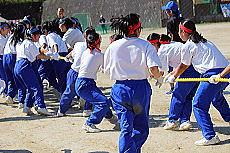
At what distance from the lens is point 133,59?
5.03 m

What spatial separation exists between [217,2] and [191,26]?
29.9 m

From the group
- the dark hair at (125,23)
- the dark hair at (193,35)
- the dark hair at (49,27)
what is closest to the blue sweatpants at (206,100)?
the dark hair at (193,35)

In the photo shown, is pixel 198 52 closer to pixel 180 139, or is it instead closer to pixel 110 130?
pixel 180 139

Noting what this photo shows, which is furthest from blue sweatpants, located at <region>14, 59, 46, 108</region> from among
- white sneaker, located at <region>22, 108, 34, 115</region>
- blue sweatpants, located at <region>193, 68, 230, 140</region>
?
blue sweatpants, located at <region>193, 68, 230, 140</region>

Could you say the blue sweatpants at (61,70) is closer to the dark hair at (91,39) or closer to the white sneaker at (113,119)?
the white sneaker at (113,119)

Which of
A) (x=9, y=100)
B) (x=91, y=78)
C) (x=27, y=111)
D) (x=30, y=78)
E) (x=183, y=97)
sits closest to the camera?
(x=183, y=97)

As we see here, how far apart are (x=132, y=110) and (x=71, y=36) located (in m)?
4.68

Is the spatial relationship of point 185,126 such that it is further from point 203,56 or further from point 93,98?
point 93,98

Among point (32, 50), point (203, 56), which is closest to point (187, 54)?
point (203, 56)

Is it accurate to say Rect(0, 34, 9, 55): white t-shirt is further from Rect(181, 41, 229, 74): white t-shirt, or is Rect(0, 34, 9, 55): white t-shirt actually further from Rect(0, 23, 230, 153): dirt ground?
Rect(181, 41, 229, 74): white t-shirt

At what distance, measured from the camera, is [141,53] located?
16.4 feet

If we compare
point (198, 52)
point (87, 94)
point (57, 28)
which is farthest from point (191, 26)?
point (57, 28)

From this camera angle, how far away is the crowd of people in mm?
5039

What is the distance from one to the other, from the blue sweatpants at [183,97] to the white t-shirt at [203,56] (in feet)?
2.29
